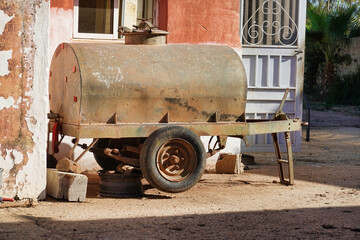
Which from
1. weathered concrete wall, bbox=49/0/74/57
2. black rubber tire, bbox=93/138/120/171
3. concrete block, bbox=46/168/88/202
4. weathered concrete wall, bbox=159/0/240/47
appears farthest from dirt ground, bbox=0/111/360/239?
weathered concrete wall, bbox=49/0/74/57

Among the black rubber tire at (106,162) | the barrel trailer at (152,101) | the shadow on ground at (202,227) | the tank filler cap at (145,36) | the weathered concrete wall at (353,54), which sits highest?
the weathered concrete wall at (353,54)

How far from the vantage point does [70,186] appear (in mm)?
7676

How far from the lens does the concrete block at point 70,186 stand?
25.2 feet

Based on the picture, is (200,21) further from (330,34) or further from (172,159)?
(330,34)

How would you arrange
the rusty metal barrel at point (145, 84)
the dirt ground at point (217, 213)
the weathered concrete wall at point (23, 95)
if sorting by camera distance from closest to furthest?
the dirt ground at point (217, 213), the weathered concrete wall at point (23, 95), the rusty metal barrel at point (145, 84)

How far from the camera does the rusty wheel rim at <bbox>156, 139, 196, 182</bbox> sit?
8.07 meters

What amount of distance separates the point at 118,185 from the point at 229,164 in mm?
2813

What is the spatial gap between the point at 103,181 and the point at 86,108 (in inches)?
39.5

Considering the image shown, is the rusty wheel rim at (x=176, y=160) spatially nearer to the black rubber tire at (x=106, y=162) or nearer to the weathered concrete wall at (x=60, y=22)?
the black rubber tire at (x=106, y=162)

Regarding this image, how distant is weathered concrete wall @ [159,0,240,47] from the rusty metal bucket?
2973 millimetres

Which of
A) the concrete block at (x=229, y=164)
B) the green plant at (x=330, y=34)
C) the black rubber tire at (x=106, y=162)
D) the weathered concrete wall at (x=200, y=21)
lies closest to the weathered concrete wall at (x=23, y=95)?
the black rubber tire at (x=106, y=162)

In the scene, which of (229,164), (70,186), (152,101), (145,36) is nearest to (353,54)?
(229,164)

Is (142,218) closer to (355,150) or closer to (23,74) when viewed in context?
(23,74)

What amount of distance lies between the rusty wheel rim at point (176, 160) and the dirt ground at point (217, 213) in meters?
0.30
